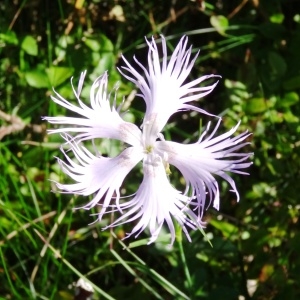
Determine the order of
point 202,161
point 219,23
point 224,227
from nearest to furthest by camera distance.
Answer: point 202,161, point 224,227, point 219,23

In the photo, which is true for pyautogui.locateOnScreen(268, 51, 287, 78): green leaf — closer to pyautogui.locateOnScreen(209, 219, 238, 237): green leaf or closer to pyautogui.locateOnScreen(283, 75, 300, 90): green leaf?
pyautogui.locateOnScreen(283, 75, 300, 90): green leaf

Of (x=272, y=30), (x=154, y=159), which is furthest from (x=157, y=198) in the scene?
(x=272, y=30)

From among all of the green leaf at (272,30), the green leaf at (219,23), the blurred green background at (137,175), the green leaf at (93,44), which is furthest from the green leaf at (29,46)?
the green leaf at (272,30)

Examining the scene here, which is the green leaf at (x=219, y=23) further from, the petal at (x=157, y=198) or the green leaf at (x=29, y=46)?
the petal at (x=157, y=198)

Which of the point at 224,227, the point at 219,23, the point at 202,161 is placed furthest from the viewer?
the point at 219,23

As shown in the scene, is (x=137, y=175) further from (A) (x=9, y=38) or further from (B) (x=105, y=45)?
(A) (x=9, y=38)

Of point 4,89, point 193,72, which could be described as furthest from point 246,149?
point 4,89
